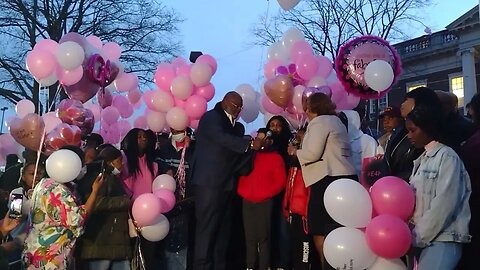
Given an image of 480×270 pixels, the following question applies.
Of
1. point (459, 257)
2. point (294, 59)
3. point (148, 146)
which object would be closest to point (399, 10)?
point (294, 59)

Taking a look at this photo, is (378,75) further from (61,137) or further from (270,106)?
(61,137)

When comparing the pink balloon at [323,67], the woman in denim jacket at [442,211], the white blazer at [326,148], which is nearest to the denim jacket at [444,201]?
the woman in denim jacket at [442,211]

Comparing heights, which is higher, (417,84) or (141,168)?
(417,84)

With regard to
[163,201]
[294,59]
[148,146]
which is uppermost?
[294,59]

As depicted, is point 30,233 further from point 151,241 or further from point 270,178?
point 270,178

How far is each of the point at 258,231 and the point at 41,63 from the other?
3390 mm

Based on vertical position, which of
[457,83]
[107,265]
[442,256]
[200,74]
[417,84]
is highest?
[417,84]

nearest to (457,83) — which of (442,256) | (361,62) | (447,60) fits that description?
(447,60)

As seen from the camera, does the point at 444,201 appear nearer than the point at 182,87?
Yes

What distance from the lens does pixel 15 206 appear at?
14.3 feet

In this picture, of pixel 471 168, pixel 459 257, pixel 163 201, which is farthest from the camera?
pixel 163 201

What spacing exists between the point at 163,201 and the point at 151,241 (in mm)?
490

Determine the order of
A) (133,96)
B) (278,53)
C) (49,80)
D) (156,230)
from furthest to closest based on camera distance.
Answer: (133,96) < (278,53) < (49,80) < (156,230)

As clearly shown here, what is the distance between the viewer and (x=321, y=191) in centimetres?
547
